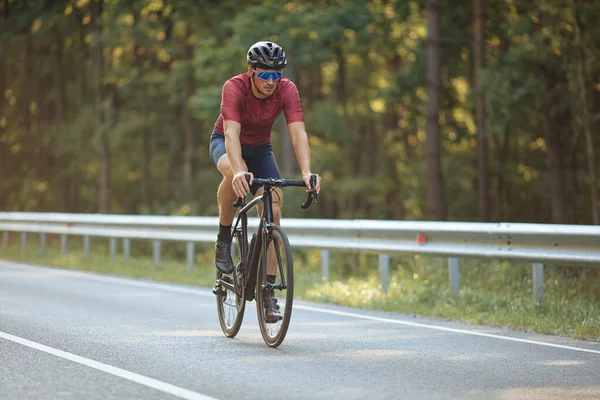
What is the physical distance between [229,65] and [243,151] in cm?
2387

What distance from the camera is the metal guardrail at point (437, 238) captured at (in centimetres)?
1082

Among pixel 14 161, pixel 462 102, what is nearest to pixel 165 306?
pixel 462 102

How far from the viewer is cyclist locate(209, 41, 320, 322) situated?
8.23 m

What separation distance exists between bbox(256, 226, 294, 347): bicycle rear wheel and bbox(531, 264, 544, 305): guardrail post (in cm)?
Answer: 368

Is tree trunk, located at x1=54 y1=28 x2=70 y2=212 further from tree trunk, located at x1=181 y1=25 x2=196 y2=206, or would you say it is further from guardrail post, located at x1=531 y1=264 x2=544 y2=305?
guardrail post, located at x1=531 y1=264 x2=544 y2=305

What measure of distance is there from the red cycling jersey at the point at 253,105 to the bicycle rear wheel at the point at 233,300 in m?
1.06

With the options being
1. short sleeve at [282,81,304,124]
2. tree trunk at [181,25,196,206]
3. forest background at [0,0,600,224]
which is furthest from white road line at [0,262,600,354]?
tree trunk at [181,25,196,206]

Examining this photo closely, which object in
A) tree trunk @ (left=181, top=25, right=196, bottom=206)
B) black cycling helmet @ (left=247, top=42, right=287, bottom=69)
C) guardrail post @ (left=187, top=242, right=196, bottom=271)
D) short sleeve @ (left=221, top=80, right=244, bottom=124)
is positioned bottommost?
guardrail post @ (left=187, top=242, right=196, bottom=271)

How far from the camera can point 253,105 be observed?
8555 mm

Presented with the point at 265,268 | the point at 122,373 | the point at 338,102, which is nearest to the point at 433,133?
the point at 338,102

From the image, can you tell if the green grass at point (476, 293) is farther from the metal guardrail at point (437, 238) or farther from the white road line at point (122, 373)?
the white road line at point (122, 373)

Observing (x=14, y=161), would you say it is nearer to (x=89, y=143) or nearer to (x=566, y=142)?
(x=89, y=143)

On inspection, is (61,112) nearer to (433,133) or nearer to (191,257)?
(433,133)

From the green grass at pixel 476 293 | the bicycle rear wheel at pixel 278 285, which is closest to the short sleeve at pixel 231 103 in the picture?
the bicycle rear wheel at pixel 278 285
